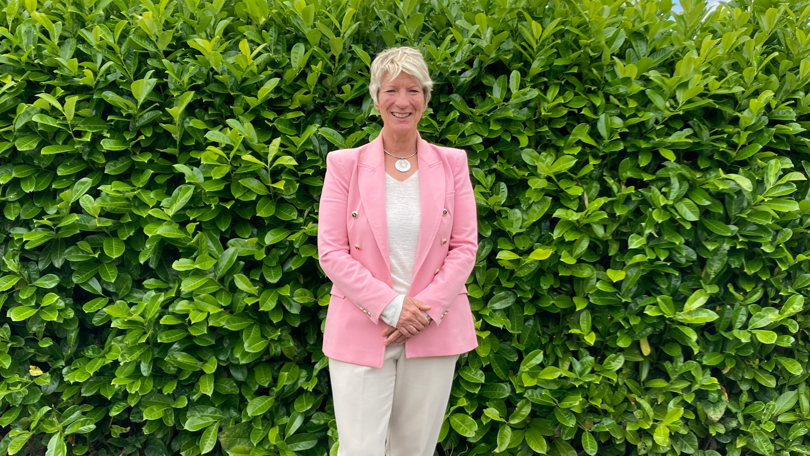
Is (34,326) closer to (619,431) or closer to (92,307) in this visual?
(92,307)

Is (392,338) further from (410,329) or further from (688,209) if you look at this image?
(688,209)

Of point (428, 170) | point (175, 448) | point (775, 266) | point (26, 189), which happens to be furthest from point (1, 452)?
point (775, 266)

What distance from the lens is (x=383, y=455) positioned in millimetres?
2295

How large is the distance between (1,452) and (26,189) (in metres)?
1.51

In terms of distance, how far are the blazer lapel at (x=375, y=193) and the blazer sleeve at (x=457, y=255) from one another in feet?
0.68

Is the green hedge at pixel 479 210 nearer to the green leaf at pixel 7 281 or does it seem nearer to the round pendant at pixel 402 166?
the green leaf at pixel 7 281

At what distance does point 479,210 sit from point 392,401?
3.65 feet

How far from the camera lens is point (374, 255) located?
2.21 metres

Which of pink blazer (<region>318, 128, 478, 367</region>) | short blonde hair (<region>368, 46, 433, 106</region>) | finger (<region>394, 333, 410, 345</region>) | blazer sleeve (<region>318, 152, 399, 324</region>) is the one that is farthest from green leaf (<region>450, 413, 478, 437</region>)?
short blonde hair (<region>368, 46, 433, 106</region>)

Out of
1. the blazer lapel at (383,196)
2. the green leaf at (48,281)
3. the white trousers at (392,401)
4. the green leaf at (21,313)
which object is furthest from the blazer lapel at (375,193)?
the green leaf at (21,313)

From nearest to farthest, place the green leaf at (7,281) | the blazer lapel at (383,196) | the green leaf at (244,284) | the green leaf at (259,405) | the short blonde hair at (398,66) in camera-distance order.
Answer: the short blonde hair at (398,66) → the blazer lapel at (383,196) → the green leaf at (244,284) → the green leaf at (259,405) → the green leaf at (7,281)

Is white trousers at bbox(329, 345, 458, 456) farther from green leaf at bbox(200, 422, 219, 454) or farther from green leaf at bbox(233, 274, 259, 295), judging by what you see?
green leaf at bbox(200, 422, 219, 454)

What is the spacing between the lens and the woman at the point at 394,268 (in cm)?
215

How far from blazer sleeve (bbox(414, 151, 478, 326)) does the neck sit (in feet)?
0.69
